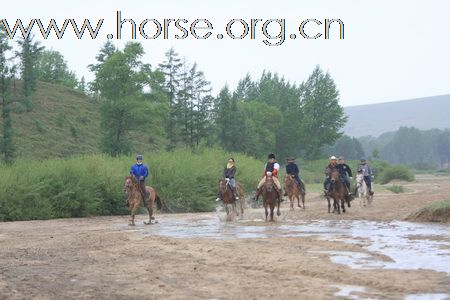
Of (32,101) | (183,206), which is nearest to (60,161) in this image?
(183,206)

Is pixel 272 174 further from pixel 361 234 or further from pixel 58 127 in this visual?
pixel 58 127

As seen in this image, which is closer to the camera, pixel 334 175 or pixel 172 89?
pixel 334 175

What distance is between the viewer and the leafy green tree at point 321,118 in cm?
12762

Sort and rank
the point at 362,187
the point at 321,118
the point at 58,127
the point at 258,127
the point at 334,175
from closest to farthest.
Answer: the point at 334,175, the point at 362,187, the point at 58,127, the point at 258,127, the point at 321,118

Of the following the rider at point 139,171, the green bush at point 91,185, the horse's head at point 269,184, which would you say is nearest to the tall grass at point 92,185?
the green bush at point 91,185

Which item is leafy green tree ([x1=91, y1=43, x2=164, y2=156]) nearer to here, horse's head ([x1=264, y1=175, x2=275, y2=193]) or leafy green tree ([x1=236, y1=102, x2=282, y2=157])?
leafy green tree ([x1=236, y1=102, x2=282, y2=157])

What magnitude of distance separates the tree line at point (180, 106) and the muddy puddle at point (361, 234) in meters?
23.0

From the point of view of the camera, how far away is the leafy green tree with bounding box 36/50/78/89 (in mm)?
120750

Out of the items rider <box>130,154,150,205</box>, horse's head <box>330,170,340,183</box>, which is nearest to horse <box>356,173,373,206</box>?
horse's head <box>330,170,340,183</box>

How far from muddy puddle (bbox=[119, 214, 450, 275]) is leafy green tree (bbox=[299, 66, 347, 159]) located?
322ft

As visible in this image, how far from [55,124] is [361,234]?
72.1m

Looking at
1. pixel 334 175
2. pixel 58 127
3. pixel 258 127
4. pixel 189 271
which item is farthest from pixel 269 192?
pixel 258 127

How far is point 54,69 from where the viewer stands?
5098 inches

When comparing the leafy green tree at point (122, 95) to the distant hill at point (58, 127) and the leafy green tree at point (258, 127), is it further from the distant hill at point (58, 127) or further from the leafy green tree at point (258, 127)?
the leafy green tree at point (258, 127)
